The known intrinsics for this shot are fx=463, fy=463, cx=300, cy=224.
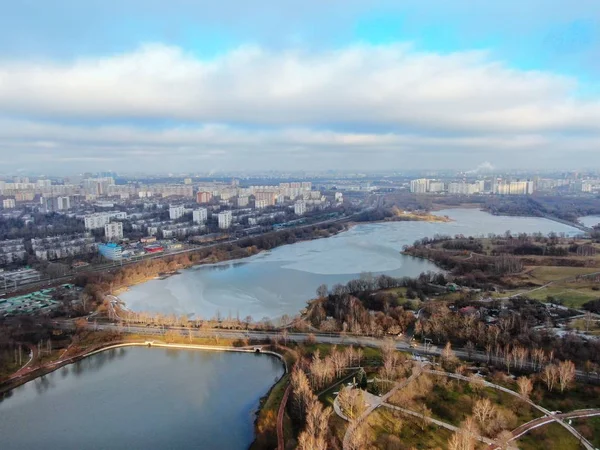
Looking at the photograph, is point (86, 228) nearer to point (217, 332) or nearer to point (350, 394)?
point (217, 332)

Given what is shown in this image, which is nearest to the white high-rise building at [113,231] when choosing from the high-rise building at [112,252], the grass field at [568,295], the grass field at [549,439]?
the high-rise building at [112,252]

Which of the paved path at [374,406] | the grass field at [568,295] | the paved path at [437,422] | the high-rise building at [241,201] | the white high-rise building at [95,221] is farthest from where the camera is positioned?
the high-rise building at [241,201]

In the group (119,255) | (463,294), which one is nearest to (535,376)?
(463,294)

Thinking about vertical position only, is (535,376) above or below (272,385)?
above

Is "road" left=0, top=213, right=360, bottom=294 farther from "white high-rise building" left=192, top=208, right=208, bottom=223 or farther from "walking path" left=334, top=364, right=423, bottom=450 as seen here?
"walking path" left=334, top=364, right=423, bottom=450

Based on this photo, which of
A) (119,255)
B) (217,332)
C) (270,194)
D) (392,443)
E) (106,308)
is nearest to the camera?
(392,443)

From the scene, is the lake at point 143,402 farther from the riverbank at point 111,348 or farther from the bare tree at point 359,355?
the bare tree at point 359,355

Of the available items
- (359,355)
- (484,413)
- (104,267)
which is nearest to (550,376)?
(484,413)

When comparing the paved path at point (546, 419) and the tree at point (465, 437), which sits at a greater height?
the tree at point (465, 437)
